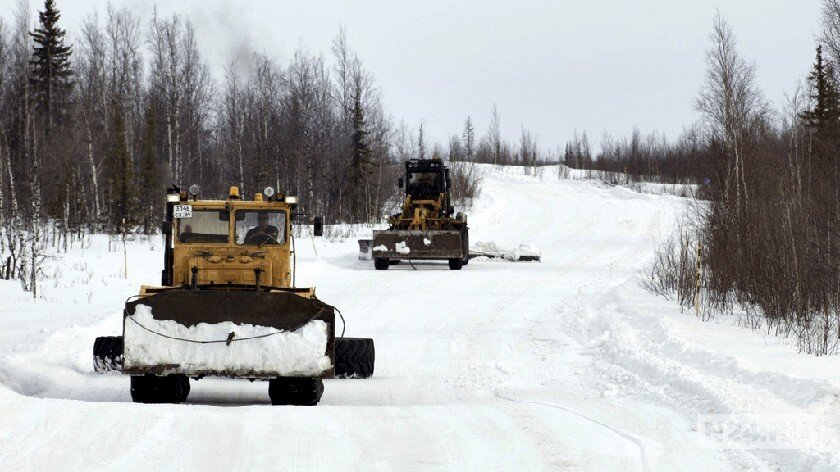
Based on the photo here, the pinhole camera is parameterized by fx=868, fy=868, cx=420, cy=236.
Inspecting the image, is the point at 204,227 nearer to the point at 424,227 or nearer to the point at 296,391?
the point at 296,391

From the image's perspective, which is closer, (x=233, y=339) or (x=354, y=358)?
(x=233, y=339)

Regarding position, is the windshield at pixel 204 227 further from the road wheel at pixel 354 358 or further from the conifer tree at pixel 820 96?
the conifer tree at pixel 820 96

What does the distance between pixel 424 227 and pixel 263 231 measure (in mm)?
16187

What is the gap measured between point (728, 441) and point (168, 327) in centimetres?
491

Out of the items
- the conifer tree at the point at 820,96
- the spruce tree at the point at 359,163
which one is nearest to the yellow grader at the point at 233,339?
the conifer tree at the point at 820,96

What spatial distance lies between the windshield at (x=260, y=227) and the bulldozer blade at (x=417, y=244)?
586 inches

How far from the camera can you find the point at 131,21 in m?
51.0

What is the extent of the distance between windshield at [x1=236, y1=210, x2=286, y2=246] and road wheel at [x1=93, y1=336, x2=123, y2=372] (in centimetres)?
173

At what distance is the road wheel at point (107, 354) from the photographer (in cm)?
948

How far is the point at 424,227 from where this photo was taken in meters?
26.0

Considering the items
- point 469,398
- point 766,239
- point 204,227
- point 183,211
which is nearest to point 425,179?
point 766,239

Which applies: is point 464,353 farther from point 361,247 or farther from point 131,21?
point 131,21

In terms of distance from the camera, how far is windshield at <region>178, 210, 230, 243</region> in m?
9.86

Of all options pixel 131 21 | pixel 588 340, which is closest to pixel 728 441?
pixel 588 340
